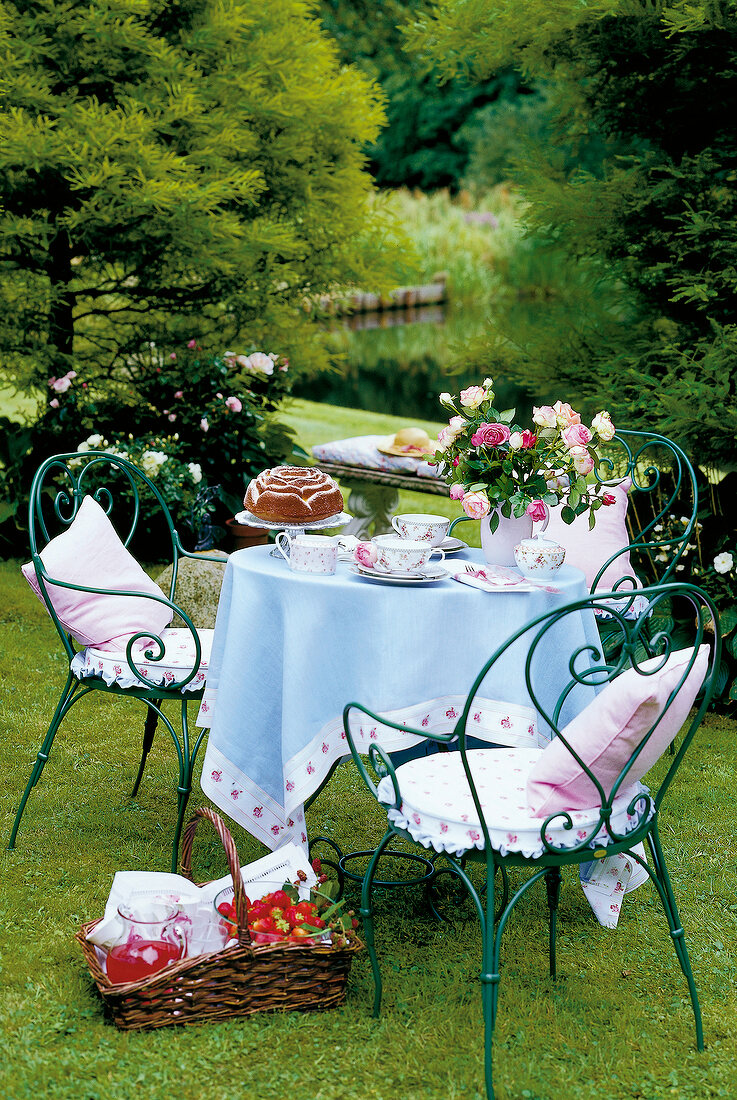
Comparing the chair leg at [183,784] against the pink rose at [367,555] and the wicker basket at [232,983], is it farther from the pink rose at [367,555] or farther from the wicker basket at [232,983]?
the pink rose at [367,555]

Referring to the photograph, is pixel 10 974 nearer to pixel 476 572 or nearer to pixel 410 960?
pixel 410 960

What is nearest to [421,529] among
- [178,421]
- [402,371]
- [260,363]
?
[260,363]

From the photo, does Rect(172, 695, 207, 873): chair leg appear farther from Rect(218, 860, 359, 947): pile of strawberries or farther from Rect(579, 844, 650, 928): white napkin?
Rect(579, 844, 650, 928): white napkin

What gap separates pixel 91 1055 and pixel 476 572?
1.46 metres

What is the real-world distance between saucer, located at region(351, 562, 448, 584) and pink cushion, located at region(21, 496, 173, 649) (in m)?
0.84

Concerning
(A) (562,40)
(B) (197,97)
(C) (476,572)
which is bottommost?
(C) (476,572)

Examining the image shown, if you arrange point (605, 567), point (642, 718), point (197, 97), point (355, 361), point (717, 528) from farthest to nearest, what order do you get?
point (355, 361) → point (197, 97) → point (717, 528) → point (605, 567) → point (642, 718)

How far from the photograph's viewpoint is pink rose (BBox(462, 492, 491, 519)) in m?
2.90

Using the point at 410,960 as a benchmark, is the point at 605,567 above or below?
above

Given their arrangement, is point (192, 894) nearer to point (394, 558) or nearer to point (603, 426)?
point (394, 558)

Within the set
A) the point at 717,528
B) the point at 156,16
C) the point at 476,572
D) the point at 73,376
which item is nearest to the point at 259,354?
the point at 73,376

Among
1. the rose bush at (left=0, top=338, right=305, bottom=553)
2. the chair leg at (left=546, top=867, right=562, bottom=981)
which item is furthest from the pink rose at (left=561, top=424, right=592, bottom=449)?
the rose bush at (left=0, top=338, right=305, bottom=553)

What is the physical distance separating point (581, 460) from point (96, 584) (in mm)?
1515

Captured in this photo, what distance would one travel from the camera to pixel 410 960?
2861mm
